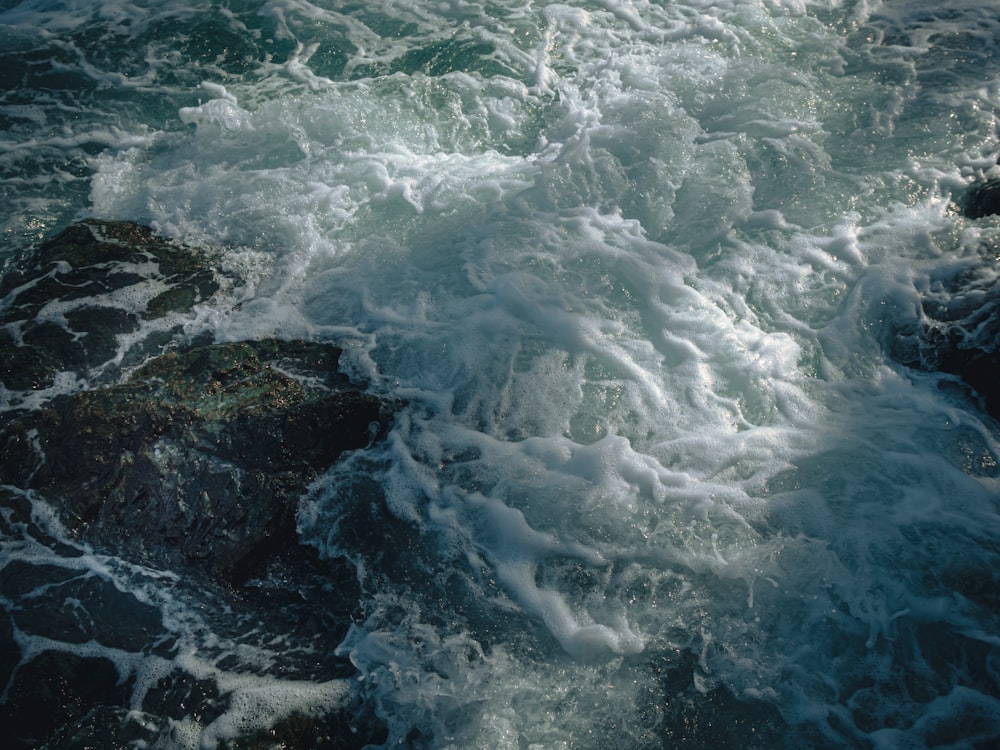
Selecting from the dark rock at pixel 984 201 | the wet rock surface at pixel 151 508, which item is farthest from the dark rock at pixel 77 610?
the dark rock at pixel 984 201

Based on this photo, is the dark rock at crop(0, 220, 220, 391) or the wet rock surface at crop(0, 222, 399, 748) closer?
the wet rock surface at crop(0, 222, 399, 748)

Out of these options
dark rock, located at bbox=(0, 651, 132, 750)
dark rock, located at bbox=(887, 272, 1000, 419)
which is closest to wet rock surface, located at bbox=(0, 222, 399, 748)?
dark rock, located at bbox=(0, 651, 132, 750)

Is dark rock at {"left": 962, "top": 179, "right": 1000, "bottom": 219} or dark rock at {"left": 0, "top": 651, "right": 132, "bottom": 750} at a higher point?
dark rock at {"left": 962, "top": 179, "right": 1000, "bottom": 219}

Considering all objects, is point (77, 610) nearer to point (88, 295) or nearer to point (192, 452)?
point (192, 452)

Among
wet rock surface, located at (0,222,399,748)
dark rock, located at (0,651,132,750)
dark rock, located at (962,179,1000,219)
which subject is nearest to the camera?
dark rock, located at (0,651,132,750)

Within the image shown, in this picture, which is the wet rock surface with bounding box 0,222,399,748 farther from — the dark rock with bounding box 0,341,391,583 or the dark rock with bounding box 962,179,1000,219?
the dark rock with bounding box 962,179,1000,219

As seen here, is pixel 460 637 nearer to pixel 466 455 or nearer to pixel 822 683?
pixel 466 455

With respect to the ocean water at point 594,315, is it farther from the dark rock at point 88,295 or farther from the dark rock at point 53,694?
the dark rock at point 88,295
